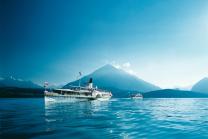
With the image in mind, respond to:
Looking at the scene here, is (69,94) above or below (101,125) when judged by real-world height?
above

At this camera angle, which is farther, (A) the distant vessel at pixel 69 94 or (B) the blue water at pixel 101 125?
(A) the distant vessel at pixel 69 94

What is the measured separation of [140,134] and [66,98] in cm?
7599

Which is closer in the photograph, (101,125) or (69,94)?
(101,125)

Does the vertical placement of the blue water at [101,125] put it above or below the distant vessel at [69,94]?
→ below

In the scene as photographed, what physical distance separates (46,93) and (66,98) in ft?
29.0

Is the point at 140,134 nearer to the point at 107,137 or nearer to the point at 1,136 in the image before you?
the point at 107,137

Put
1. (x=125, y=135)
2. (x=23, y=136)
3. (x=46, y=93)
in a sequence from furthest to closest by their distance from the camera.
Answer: (x=46, y=93) < (x=125, y=135) < (x=23, y=136)

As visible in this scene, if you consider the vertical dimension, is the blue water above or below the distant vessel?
below

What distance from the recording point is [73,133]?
19297 millimetres

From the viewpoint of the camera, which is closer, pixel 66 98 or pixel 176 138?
pixel 176 138

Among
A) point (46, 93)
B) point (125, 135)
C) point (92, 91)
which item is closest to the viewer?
point (125, 135)

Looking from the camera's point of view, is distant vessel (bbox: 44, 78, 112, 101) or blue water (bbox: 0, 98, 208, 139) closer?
blue water (bbox: 0, 98, 208, 139)

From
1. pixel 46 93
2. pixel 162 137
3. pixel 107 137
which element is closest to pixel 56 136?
pixel 107 137

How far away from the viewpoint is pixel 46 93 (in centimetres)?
8856
